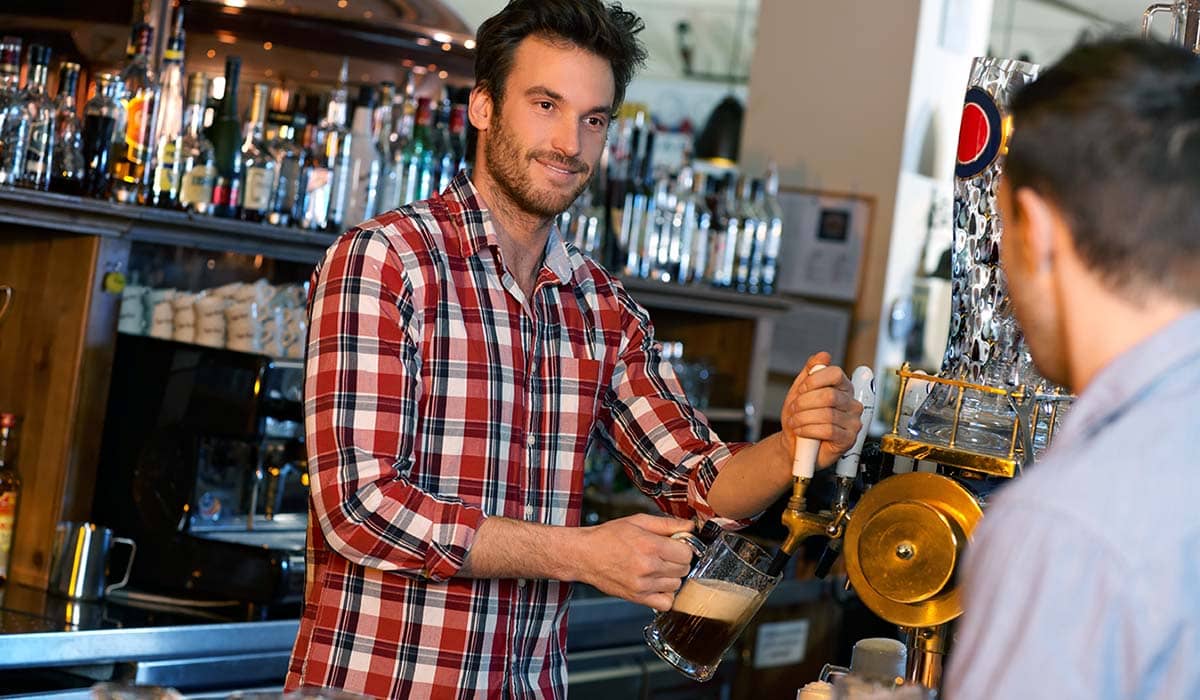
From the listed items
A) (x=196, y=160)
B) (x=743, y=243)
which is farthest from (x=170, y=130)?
(x=743, y=243)

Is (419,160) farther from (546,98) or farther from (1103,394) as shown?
(1103,394)

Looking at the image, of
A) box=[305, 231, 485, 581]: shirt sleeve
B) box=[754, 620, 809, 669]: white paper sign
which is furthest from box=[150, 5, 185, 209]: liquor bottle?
box=[754, 620, 809, 669]: white paper sign

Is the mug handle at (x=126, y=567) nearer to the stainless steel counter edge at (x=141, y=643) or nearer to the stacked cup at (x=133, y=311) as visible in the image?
the stainless steel counter edge at (x=141, y=643)

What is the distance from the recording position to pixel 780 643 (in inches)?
166

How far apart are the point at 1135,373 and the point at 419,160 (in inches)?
101

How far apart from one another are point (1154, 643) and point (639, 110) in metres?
3.30

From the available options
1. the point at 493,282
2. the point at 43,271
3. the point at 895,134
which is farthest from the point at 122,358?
the point at 895,134

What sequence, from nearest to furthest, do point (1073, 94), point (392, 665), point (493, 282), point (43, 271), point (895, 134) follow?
point (1073, 94) < point (392, 665) < point (493, 282) < point (43, 271) < point (895, 134)

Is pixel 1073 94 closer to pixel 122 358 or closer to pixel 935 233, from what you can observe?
pixel 122 358

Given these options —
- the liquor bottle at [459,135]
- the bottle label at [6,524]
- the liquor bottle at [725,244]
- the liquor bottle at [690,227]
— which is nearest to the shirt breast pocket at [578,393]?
the bottle label at [6,524]

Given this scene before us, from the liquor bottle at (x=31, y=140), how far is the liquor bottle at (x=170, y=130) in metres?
0.20

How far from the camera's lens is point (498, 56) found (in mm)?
1971

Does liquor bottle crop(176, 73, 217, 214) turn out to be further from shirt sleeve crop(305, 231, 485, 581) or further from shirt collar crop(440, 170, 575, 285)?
shirt sleeve crop(305, 231, 485, 581)

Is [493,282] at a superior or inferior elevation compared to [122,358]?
superior
